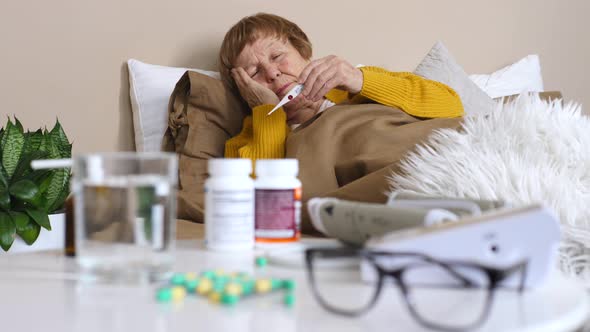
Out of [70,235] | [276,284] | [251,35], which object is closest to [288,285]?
[276,284]

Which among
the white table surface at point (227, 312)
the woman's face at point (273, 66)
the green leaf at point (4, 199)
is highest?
the woman's face at point (273, 66)

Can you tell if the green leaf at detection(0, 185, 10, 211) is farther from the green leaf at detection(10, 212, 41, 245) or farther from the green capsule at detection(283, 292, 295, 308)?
the green capsule at detection(283, 292, 295, 308)

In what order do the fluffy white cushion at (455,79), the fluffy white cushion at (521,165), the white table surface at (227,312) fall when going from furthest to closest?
the fluffy white cushion at (455,79)
the fluffy white cushion at (521,165)
the white table surface at (227,312)

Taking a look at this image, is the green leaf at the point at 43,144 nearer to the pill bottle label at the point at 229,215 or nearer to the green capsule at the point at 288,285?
the pill bottle label at the point at 229,215

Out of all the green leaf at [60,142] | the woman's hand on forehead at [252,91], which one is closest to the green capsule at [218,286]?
the green leaf at [60,142]

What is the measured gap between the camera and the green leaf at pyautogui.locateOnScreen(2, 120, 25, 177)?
1.11 metres

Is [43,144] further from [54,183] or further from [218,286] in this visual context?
[218,286]

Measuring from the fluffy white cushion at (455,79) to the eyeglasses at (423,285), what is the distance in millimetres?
1388

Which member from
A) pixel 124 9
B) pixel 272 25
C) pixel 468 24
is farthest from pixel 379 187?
pixel 468 24

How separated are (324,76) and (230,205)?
73cm

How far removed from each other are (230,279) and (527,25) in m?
2.40

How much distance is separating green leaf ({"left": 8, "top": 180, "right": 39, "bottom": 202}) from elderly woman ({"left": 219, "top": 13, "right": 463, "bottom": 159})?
51 cm

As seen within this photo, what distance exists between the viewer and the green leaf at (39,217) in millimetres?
1076

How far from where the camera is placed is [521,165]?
91cm
